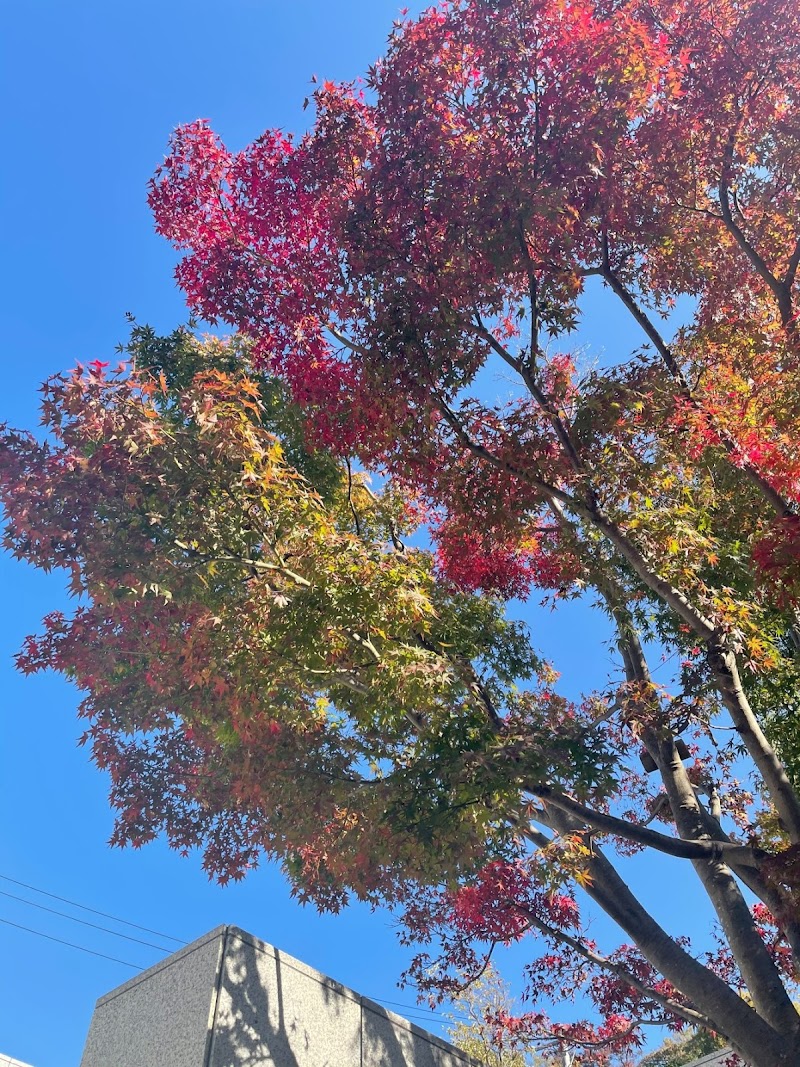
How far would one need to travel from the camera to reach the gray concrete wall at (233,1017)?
5781 mm

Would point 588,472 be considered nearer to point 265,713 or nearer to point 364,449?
point 364,449

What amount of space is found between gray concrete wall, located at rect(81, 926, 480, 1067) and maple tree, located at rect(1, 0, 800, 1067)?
3.38 feet

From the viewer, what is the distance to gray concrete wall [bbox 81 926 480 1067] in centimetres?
578

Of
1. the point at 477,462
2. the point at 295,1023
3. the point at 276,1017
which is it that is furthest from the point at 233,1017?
the point at 477,462

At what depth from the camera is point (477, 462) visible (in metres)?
6.43

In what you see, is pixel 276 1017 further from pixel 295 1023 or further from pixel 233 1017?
pixel 233 1017

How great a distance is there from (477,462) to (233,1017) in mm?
4706

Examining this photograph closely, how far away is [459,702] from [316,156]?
4523 millimetres

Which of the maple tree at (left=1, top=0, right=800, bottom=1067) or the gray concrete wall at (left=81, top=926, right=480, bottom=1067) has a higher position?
the maple tree at (left=1, top=0, right=800, bottom=1067)

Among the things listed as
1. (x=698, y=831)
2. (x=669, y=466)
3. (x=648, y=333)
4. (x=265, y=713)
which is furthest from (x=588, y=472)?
(x=698, y=831)

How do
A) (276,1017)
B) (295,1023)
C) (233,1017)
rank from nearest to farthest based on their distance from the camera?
(233,1017) < (276,1017) < (295,1023)

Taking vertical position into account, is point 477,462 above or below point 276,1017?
above

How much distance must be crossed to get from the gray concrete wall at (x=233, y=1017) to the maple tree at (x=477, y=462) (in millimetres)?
1031

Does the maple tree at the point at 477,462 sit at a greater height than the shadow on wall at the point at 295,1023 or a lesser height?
greater
